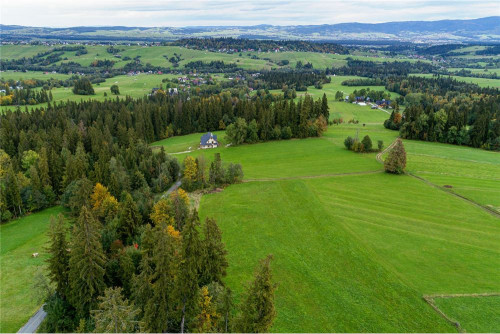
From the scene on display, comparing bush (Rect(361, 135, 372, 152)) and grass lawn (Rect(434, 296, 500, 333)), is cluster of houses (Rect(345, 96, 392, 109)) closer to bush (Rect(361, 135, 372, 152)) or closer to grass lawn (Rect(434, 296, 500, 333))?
bush (Rect(361, 135, 372, 152))

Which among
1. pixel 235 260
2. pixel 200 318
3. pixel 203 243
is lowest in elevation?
pixel 235 260

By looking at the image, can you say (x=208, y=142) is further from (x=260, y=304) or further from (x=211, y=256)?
(x=260, y=304)

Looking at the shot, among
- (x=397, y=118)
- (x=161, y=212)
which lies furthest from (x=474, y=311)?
(x=397, y=118)

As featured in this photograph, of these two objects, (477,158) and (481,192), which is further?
(477,158)

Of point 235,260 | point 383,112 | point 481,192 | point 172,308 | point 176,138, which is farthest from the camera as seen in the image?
point 383,112

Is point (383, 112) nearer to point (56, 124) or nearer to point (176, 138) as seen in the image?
point (176, 138)

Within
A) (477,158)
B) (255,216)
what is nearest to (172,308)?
(255,216)

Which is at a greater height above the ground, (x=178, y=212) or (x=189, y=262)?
(x=189, y=262)
